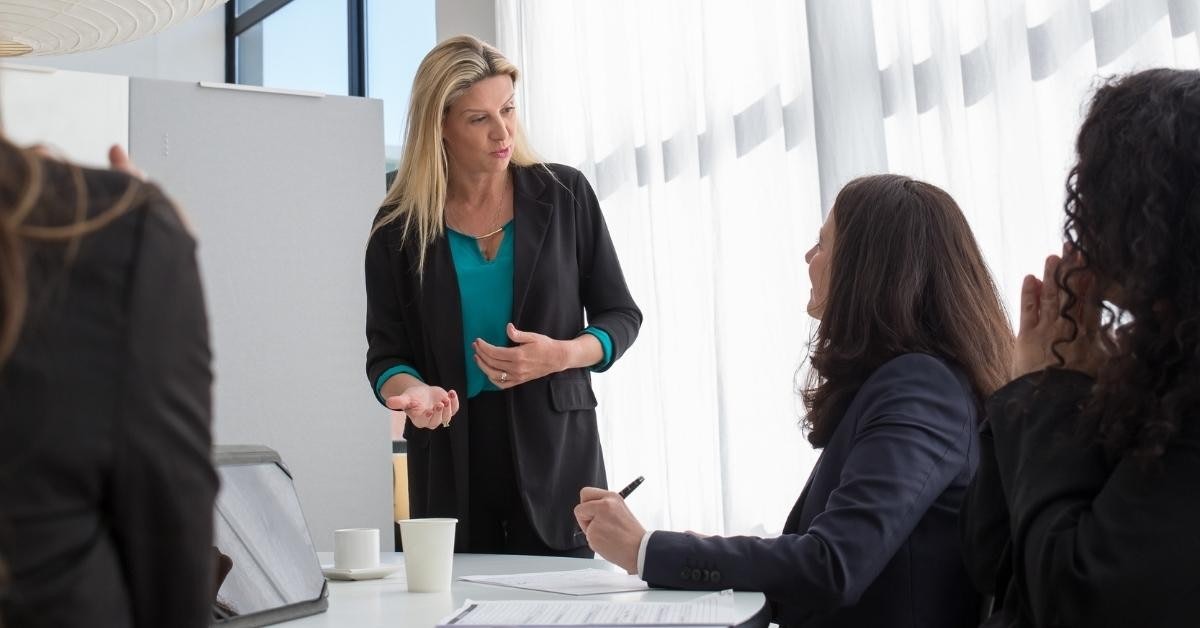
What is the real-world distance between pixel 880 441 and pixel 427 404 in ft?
2.66

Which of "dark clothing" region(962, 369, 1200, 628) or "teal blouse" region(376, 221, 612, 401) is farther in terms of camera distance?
"teal blouse" region(376, 221, 612, 401)

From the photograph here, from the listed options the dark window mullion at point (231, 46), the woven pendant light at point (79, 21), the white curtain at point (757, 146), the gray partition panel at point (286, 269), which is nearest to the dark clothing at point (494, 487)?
the white curtain at point (757, 146)

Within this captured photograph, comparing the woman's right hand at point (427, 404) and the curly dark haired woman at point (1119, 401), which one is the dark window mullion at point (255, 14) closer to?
the woman's right hand at point (427, 404)

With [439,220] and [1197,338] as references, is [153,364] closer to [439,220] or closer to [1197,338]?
[1197,338]

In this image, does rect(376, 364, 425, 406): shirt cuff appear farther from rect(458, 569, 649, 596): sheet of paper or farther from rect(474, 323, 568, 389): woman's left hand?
rect(458, 569, 649, 596): sheet of paper

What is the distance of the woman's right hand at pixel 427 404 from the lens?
1.88 metres

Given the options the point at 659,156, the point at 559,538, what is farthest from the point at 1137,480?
the point at 659,156

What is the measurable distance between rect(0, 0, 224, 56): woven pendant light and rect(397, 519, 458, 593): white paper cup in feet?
3.93

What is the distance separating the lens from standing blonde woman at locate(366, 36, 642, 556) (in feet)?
6.74

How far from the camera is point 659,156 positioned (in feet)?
11.7

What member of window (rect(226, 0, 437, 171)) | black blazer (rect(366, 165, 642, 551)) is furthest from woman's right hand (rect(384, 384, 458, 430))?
window (rect(226, 0, 437, 171))

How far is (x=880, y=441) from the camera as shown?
1.38 m

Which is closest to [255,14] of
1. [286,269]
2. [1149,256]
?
[286,269]

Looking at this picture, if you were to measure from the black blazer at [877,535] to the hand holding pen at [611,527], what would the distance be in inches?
1.5
